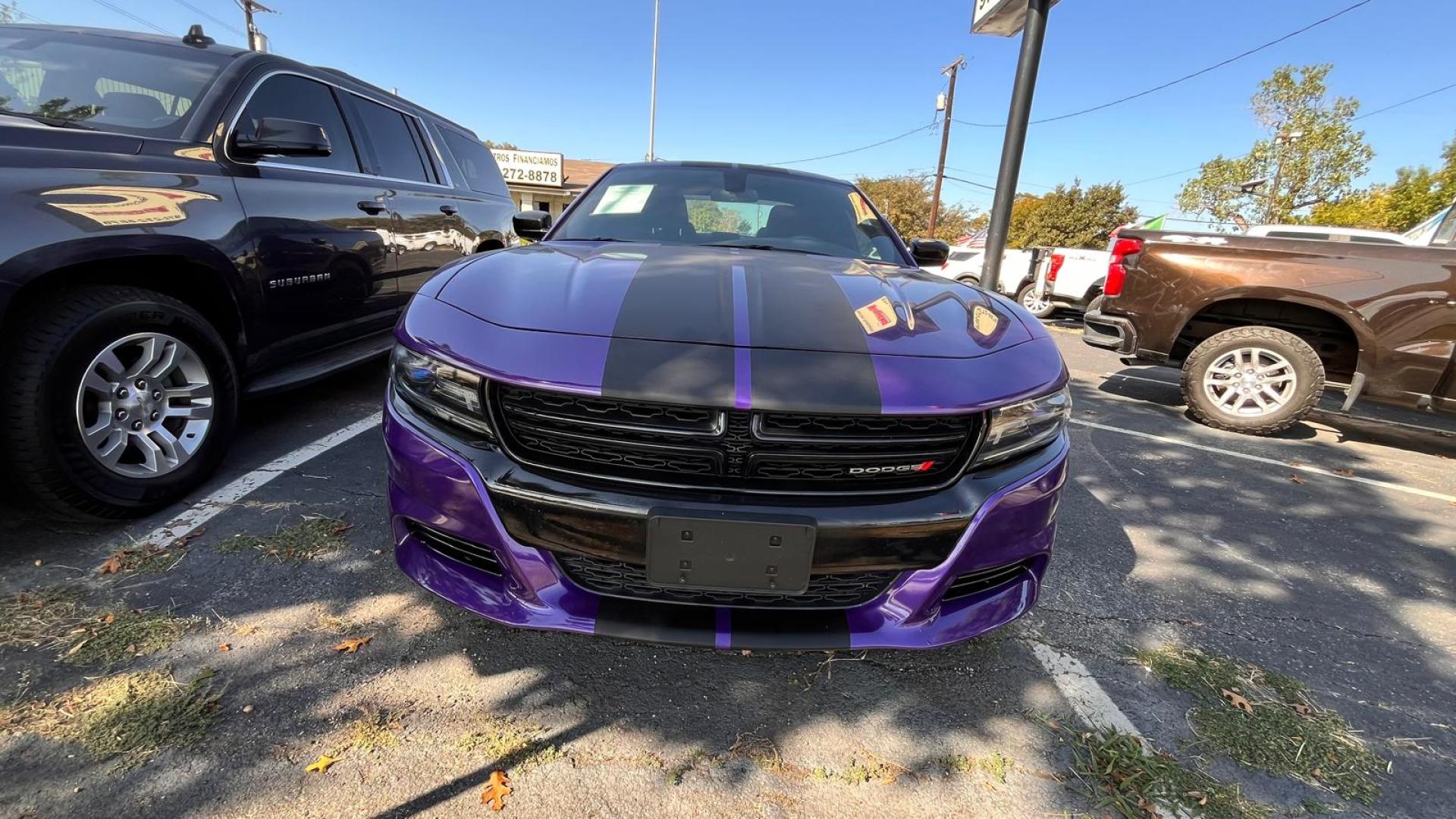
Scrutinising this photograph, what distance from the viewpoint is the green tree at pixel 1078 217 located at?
31.3 m

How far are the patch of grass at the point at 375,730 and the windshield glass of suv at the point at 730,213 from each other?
71.3 inches

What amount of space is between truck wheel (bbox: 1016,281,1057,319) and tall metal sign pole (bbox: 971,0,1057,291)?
5.74 meters

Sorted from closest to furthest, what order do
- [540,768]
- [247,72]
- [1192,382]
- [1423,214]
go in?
[540,768] < [247,72] < [1192,382] < [1423,214]

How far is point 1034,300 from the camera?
11.0m

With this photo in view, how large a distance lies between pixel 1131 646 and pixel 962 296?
1.34 meters

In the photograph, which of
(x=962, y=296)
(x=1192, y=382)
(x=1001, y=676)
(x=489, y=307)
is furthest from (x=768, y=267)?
(x=1192, y=382)

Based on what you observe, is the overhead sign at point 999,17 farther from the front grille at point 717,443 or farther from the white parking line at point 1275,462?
the front grille at point 717,443

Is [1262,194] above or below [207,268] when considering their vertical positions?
above

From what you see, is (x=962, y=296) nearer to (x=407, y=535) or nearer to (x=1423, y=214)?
(x=407, y=535)

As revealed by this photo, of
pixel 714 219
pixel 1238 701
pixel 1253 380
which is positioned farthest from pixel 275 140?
pixel 1253 380

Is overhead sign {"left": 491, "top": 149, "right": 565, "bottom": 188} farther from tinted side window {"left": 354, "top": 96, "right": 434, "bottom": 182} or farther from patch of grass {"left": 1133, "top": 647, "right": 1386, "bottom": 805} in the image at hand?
patch of grass {"left": 1133, "top": 647, "right": 1386, "bottom": 805}

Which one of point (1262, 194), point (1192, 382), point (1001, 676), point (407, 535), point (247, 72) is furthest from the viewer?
point (1262, 194)

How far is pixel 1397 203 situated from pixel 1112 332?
1315 inches

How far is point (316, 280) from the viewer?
3.20 m
